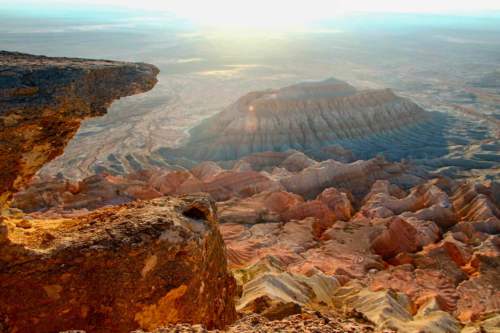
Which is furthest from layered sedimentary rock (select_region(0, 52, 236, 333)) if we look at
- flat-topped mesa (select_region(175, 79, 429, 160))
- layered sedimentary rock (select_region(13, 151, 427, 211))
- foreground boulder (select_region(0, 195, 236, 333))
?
flat-topped mesa (select_region(175, 79, 429, 160))

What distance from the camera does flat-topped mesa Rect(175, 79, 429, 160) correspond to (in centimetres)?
4606

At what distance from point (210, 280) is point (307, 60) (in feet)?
422

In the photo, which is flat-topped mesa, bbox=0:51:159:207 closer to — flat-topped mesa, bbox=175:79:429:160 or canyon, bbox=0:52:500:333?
canyon, bbox=0:52:500:333

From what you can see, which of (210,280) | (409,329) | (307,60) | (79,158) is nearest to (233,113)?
(79,158)

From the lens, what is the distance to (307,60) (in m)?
133

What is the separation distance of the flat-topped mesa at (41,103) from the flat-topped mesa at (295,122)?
3627 centimetres

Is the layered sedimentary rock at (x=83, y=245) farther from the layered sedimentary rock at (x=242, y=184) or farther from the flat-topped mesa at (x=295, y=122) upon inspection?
the flat-topped mesa at (x=295, y=122)

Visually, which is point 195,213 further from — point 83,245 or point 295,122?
point 295,122

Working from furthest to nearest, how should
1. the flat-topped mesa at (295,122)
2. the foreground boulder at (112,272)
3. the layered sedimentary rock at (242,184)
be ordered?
the flat-topped mesa at (295,122)
the layered sedimentary rock at (242,184)
the foreground boulder at (112,272)

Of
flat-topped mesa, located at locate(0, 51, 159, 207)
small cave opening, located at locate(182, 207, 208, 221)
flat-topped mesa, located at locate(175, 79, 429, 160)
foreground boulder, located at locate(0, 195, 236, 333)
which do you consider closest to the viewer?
foreground boulder, located at locate(0, 195, 236, 333)

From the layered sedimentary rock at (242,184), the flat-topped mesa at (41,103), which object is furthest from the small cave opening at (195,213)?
the layered sedimentary rock at (242,184)

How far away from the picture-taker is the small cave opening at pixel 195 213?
27.9ft

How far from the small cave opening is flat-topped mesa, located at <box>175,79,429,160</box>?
35477 mm

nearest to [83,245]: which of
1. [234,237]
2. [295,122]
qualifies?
[234,237]
